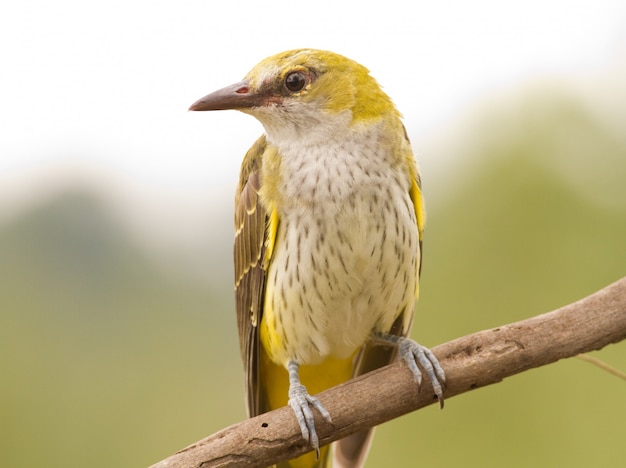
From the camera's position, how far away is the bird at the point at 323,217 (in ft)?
12.7

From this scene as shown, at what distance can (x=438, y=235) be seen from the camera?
6277mm

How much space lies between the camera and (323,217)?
385cm

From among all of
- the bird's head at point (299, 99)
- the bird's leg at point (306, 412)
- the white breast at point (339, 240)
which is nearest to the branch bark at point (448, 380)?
the bird's leg at point (306, 412)

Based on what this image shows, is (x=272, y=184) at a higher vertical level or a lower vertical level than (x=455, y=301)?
higher

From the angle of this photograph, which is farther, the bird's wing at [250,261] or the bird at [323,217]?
the bird's wing at [250,261]

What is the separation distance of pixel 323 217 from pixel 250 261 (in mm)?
551

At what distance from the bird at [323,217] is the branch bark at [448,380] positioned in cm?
7

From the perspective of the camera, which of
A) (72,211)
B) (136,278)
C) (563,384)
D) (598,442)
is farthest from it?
(72,211)

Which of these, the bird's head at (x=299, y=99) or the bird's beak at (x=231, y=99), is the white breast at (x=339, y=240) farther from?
the bird's beak at (x=231, y=99)

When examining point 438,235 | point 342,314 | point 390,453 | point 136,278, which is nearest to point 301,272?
point 342,314

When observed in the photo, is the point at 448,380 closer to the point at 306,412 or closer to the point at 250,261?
the point at 306,412

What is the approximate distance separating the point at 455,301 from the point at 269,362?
1.77 metres

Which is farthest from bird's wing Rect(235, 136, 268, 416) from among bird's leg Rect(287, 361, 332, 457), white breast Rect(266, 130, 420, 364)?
bird's leg Rect(287, 361, 332, 457)

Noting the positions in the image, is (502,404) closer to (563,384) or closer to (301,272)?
(563,384)
